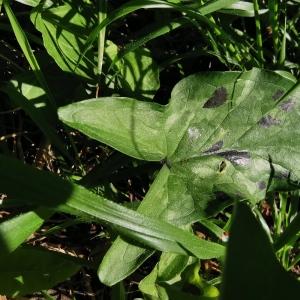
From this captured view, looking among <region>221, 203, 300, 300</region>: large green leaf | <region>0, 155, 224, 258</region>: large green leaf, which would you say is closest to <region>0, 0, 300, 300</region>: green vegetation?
<region>0, 155, 224, 258</region>: large green leaf

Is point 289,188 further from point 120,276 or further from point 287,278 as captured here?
point 287,278

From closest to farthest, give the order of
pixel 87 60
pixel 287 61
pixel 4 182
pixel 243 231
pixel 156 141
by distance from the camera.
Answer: pixel 243 231 → pixel 4 182 → pixel 156 141 → pixel 87 60 → pixel 287 61

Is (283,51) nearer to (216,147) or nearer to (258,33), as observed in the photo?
(258,33)

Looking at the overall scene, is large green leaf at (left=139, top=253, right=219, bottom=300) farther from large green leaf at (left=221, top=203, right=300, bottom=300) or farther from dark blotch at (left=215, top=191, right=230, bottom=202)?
large green leaf at (left=221, top=203, right=300, bottom=300)

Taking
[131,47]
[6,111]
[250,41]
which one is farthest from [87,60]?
[250,41]

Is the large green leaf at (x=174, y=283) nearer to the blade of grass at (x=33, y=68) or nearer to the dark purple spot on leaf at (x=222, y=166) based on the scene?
the dark purple spot on leaf at (x=222, y=166)

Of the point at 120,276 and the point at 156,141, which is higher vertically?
the point at 156,141

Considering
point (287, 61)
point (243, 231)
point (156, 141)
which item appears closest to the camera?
point (243, 231)

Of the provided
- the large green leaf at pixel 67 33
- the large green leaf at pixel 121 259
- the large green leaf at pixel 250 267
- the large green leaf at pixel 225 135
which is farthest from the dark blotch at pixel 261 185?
the large green leaf at pixel 250 267
